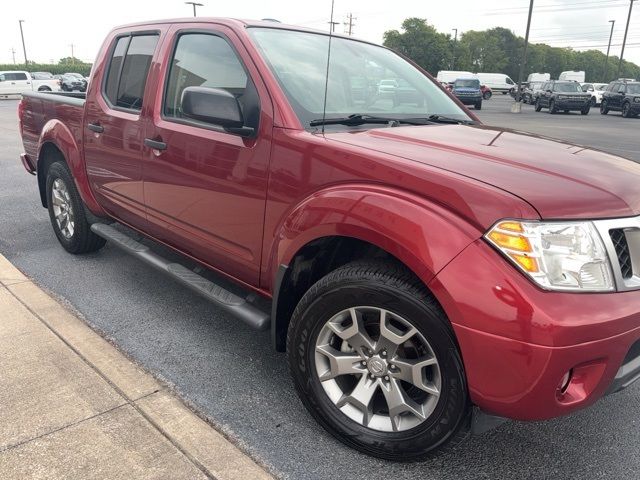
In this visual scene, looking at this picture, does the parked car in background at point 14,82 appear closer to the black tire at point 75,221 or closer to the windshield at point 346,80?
the black tire at point 75,221

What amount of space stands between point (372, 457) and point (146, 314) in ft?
6.46

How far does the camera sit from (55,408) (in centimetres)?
255

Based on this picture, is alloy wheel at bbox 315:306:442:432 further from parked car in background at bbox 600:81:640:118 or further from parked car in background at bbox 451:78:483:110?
parked car in background at bbox 451:78:483:110

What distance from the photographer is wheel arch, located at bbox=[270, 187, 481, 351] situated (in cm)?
195

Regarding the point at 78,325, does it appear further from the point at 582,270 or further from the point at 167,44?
the point at 582,270

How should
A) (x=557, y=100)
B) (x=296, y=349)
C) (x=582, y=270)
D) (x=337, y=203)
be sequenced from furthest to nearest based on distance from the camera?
(x=557, y=100) < (x=296, y=349) < (x=337, y=203) < (x=582, y=270)

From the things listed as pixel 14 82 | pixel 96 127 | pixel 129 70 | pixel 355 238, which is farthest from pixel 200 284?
pixel 14 82

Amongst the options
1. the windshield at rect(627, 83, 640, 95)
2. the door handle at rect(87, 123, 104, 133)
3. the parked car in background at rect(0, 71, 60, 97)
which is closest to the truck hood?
the door handle at rect(87, 123, 104, 133)

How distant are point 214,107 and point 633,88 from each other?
3225 centimetres

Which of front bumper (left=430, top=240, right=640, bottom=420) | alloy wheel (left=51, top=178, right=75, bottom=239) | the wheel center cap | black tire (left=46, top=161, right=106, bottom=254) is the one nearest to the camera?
front bumper (left=430, top=240, right=640, bottom=420)

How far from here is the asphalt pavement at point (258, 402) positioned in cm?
232

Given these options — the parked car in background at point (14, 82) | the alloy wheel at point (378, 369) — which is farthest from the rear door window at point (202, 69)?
the parked car in background at point (14, 82)

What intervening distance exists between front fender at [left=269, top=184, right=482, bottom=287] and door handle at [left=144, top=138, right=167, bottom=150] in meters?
1.14

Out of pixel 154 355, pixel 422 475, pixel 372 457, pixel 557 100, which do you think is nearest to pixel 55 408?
pixel 154 355
